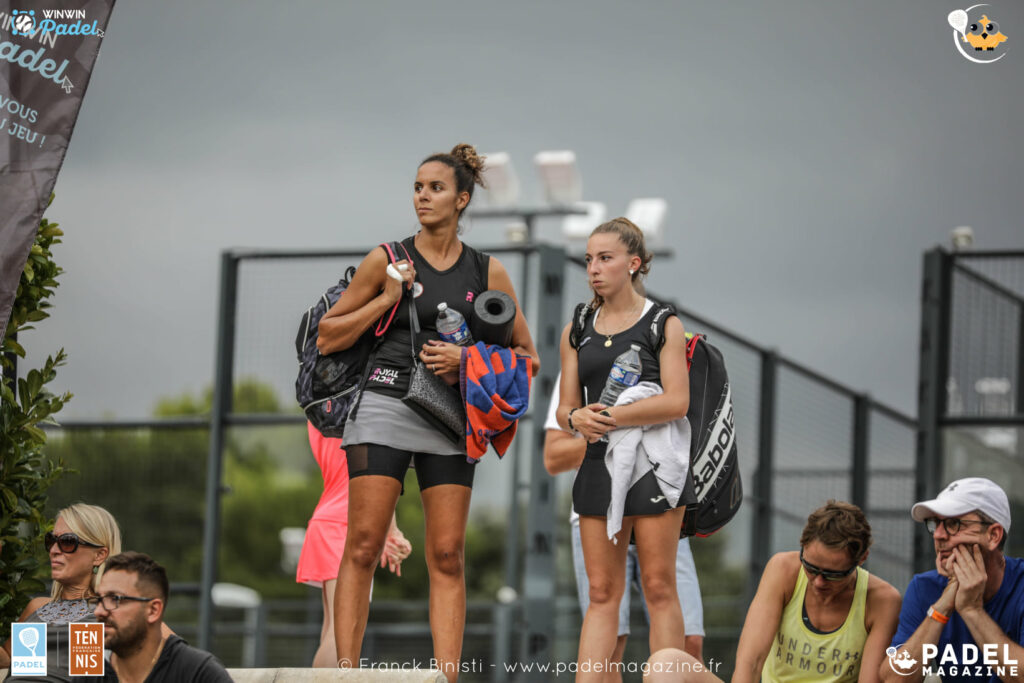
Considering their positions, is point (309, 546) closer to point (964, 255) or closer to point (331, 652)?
point (331, 652)

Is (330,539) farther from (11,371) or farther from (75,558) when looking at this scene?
(11,371)

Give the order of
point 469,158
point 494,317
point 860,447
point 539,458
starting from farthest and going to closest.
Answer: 1. point 860,447
2. point 539,458
3. point 469,158
4. point 494,317

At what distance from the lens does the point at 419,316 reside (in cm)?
514

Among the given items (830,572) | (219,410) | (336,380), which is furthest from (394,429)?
(219,410)

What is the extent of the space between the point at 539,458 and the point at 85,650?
4002 mm

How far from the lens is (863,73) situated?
2103 cm

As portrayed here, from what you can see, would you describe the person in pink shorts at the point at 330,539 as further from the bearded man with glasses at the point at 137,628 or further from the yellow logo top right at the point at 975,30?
the yellow logo top right at the point at 975,30

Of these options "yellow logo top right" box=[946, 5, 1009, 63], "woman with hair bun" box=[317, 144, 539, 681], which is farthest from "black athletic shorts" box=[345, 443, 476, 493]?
"yellow logo top right" box=[946, 5, 1009, 63]

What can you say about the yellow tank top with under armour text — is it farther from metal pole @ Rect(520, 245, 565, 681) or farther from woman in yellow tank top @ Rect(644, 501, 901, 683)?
metal pole @ Rect(520, 245, 565, 681)

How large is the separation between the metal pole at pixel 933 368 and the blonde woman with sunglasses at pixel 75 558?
5747mm

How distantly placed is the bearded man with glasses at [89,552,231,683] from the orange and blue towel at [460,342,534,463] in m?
1.19

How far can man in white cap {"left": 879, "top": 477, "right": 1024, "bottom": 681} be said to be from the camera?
4719 mm

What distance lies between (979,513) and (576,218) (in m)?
11.6

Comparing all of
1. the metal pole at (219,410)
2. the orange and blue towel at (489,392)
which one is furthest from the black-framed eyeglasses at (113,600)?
the metal pole at (219,410)
